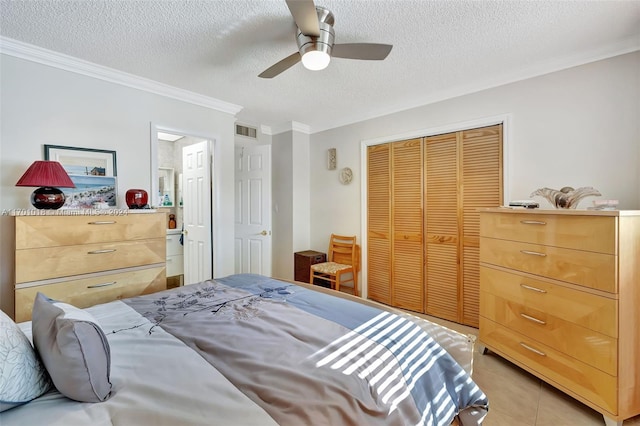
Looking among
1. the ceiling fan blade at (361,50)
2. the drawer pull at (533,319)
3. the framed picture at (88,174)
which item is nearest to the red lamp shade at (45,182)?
the framed picture at (88,174)

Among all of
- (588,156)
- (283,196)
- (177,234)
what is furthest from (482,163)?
(177,234)

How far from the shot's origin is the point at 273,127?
14.0 feet

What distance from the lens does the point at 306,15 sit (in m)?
1.50

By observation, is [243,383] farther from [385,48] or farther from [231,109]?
[231,109]

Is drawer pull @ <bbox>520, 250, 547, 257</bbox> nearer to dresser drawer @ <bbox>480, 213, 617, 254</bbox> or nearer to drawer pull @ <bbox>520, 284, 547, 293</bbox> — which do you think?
dresser drawer @ <bbox>480, 213, 617, 254</bbox>

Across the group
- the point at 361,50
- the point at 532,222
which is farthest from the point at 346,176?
the point at 532,222

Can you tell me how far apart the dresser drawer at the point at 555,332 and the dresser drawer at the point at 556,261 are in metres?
0.27

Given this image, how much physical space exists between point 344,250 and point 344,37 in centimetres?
251

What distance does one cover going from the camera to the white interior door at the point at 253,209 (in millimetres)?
3811

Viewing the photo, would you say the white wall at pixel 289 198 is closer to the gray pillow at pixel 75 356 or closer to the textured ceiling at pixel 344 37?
the textured ceiling at pixel 344 37

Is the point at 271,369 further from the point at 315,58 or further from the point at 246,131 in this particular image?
the point at 246,131

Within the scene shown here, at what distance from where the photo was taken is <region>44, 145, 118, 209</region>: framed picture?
2.26 m

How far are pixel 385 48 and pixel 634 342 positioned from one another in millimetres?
2203

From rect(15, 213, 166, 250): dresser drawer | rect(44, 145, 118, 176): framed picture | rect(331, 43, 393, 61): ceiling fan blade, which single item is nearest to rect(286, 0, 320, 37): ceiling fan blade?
rect(331, 43, 393, 61): ceiling fan blade
